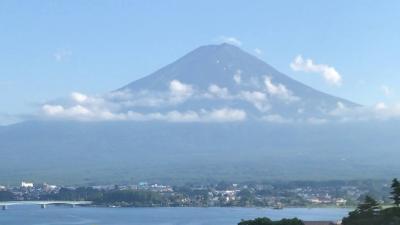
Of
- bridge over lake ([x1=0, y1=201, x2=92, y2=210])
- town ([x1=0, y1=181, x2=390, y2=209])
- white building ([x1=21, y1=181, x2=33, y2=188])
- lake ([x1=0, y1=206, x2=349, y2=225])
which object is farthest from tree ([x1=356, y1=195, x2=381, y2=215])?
white building ([x1=21, y1=181, x2=33, y2=188])

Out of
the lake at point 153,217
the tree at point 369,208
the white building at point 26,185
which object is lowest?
the tree at point 369,208

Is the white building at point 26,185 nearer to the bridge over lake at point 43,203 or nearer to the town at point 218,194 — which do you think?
the town at point 218,194

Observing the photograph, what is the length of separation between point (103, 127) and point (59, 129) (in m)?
4.54

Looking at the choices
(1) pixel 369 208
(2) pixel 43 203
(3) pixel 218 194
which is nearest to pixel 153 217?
(3) pixel 218 194

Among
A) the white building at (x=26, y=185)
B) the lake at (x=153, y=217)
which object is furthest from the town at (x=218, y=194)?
the lake at (x=153, y=217)

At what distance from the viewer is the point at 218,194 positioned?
185ft

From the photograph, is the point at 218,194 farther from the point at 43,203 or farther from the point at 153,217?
the point at 153,217

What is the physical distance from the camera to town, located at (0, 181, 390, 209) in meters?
52.7

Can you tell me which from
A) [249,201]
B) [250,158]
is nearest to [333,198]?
[249,201]

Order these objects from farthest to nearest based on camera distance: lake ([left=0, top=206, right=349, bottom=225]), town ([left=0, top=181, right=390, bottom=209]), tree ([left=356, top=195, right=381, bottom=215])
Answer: town ([left=0, top=181, right=390, bottom=209])
lake ([left=0, top=206, right=349, bottom=225])
tree ([left=356, top=195, right=381, bottom=215])

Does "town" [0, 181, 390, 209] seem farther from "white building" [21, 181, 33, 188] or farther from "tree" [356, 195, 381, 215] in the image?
"tree" [356, 195, 381, 215]

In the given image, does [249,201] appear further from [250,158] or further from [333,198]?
[250,158]

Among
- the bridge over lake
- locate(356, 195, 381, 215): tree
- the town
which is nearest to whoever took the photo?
locate(356, 195, 381, 215): tree

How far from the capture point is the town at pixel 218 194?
5269 cm
